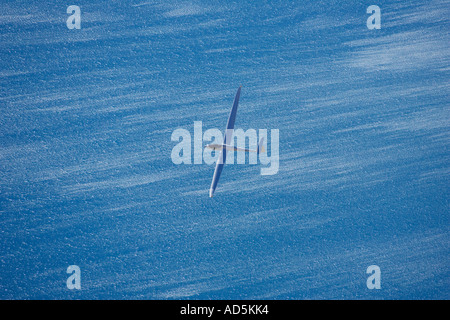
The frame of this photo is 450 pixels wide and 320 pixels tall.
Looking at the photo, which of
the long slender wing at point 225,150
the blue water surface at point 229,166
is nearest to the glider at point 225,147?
the long slender wing at point 225,150

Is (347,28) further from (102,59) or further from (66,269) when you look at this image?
(66,269)

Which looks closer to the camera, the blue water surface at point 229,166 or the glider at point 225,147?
the glider at point 225,147

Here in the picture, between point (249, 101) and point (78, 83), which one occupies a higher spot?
point (78, 83)

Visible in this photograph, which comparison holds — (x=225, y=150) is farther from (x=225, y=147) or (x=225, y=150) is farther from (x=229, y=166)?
(x=229, y=166)

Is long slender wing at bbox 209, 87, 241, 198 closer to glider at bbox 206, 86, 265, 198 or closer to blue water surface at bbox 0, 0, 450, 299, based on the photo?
glider at bbox 206, 86, 265, 198

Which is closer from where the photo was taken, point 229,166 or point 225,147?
point 225,147

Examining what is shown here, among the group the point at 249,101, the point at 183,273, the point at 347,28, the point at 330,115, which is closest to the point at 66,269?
the point at 183,273

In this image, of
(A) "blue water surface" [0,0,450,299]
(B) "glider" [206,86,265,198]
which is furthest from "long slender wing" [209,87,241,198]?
(A) "blue water surface" [0,0,450,299]

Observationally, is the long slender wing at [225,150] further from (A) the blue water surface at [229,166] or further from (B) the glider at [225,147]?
(A) the blue water surface at [229,166]

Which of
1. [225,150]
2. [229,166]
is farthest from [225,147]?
[229,166]

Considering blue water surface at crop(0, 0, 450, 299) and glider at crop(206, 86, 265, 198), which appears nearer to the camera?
glider at crop(206, 86, 265, 198)

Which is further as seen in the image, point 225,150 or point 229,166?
point 229,166
